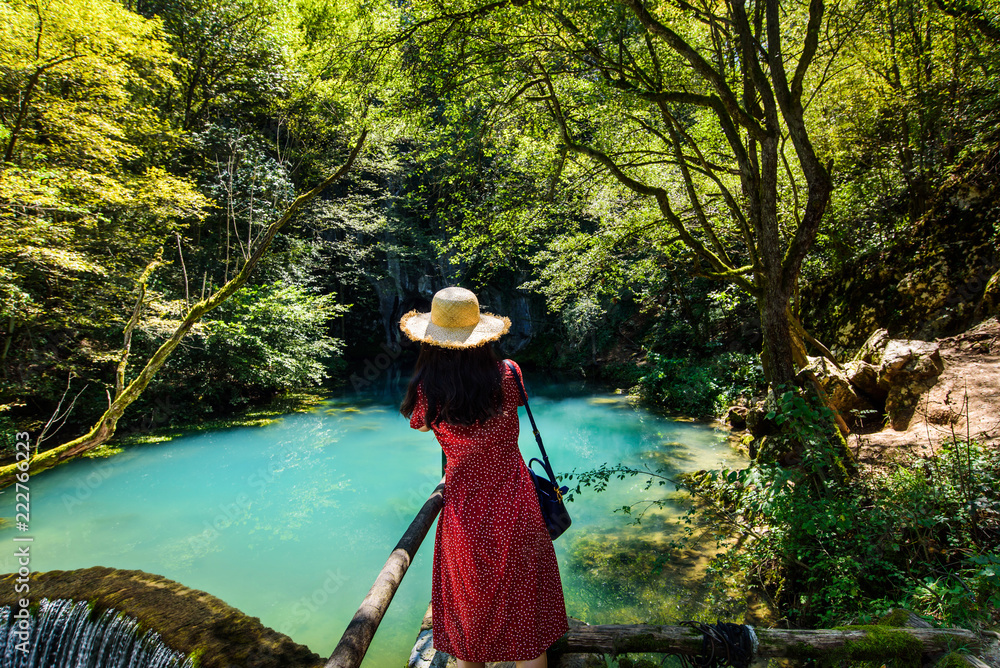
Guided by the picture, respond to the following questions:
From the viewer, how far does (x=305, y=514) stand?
22.5 ft

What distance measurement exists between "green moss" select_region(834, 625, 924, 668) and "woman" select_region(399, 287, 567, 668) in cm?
100

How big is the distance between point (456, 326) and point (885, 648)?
1.88 metres

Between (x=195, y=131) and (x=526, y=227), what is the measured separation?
10.3 metres

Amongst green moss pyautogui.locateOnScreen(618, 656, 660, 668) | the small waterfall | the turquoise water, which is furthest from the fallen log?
the small waterfall

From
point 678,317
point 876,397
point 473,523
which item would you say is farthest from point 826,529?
point 678,317

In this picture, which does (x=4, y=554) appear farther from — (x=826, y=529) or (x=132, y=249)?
(x=826, y=529)

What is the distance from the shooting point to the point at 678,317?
14.3 m

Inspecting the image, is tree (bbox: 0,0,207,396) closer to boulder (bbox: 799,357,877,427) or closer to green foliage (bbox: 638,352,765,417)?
boulder (bbox: 799,357,877,427)

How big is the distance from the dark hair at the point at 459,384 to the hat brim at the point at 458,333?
0.04m

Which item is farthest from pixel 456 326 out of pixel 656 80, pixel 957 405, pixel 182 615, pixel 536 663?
pixel 957 405

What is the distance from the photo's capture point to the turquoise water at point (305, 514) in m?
4.72

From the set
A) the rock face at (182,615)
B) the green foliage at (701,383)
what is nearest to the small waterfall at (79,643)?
the rock face at (182,615)

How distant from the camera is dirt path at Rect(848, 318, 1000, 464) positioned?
3.82m

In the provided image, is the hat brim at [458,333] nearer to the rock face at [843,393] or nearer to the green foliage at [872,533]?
the green foliage at [872,533]
